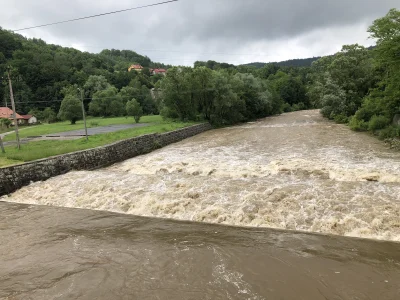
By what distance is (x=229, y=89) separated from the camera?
145ft

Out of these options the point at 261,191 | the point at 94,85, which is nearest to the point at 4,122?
the point at 94,85

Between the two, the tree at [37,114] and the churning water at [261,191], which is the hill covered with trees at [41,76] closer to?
the tree at [37,114]

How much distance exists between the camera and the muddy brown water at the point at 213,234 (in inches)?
239

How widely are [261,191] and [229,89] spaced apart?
34600 millimetres

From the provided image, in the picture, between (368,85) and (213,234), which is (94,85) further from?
(213,234)

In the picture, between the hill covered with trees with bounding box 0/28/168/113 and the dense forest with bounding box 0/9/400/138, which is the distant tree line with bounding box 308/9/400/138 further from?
the hill covered with trees with bounding box 0/28/168/113

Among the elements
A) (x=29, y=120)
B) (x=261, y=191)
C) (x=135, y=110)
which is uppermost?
(x=135, y=110)

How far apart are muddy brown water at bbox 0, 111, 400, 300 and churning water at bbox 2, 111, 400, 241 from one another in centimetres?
5

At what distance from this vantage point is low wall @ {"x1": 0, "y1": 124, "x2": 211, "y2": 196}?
15.1 m

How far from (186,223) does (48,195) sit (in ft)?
25.5

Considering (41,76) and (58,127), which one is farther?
(41,76)

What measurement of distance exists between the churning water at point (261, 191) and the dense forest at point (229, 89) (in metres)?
11.6

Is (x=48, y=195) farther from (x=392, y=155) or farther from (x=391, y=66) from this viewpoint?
(x=391, y=66)

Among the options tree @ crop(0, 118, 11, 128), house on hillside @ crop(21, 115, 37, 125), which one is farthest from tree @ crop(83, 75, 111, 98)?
tree @ crop(0, 118, 11, 128)
